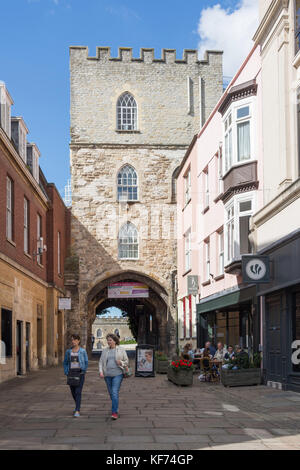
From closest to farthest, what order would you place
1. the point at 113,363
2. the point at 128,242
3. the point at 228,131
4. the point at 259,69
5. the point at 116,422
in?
the point at 116,422, the point at 113,363, the point at 259,69, the point at 228,131, the point at 128,242

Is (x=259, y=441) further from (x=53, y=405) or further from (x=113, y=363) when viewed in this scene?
(x=53, y=405)

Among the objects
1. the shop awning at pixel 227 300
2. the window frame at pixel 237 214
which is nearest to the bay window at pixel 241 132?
the window frame at pixel 237 214

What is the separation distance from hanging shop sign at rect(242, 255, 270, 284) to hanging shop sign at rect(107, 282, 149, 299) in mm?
21554

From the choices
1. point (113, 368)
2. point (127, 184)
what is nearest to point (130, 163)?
point (127, 184)

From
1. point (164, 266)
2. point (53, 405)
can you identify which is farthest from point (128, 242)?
point (53, 405)

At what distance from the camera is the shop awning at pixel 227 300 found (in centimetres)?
1969

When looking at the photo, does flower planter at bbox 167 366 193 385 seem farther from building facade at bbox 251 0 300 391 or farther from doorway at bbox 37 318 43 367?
doorway at bbox 37 318 43 367

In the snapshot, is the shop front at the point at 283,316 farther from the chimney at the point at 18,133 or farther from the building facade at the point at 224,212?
the chimney at the point at 18,133

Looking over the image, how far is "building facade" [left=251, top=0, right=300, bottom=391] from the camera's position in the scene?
15.4m

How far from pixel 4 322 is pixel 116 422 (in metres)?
10.5

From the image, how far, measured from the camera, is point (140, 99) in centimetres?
3884

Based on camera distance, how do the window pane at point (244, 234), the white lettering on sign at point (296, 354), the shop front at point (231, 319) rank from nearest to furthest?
1. the white lettering on sign at point (296, 354)
2. the shop front at point (231, 319)
3. the window pane at point (244, 234)

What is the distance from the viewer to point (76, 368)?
11.9 m

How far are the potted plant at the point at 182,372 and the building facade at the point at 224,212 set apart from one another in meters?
2.01
